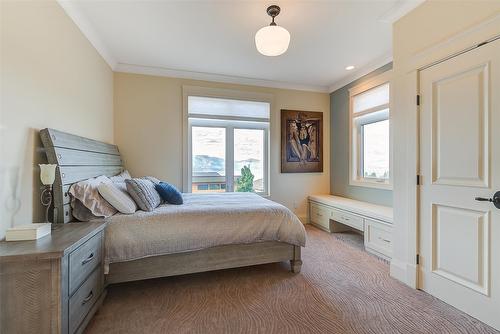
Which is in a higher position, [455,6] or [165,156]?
[455,6]

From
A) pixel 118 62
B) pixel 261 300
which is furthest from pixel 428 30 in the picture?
pixel 118 62

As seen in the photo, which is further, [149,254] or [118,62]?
[118,62]

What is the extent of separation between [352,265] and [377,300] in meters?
0.70

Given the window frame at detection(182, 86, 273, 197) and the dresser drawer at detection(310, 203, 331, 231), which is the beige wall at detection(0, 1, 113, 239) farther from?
the dresser drawer at detection(310, 203, 331, 231)

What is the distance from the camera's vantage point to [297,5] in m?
2.14

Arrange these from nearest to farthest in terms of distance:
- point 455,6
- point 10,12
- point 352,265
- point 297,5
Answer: point 10,12 → point 455,6 → point 297,5 → point 352,265

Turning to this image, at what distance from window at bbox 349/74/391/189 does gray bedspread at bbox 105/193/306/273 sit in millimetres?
1898

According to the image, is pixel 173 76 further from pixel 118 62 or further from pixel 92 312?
pixel 92 312

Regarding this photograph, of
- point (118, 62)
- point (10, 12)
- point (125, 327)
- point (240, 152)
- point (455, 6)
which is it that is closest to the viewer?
point (10, 12)

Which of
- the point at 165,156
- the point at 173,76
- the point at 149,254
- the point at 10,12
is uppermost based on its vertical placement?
→ the point at 173,76

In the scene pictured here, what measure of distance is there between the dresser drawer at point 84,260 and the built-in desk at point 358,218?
2941 mm

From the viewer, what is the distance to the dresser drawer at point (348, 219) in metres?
3.18

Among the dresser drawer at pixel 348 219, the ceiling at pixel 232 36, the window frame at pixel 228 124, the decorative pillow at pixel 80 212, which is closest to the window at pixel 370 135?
the ceiling at pixel 232 36

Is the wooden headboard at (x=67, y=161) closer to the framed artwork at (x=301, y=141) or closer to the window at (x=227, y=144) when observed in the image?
the window at (x=227, y=144)
